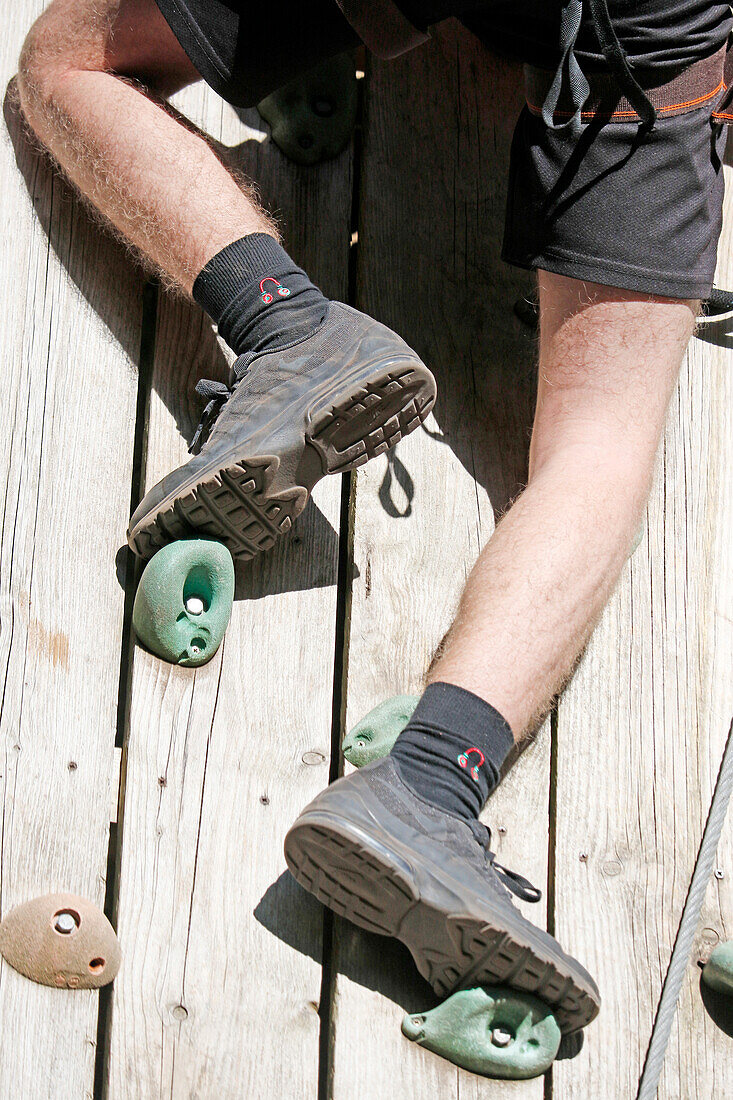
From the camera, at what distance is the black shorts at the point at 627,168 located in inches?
47.5

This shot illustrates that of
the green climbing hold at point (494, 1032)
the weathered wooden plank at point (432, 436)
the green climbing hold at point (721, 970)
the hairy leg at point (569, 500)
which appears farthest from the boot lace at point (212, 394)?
the green climbing hold at point (721, 970)

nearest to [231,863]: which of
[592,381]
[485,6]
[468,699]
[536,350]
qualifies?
[468,699]

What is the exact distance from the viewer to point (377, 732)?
128 centimetres

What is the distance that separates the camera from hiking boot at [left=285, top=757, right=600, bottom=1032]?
1021 millimetres

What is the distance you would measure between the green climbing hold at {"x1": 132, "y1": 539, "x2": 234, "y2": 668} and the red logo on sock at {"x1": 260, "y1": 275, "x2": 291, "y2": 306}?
308 mm

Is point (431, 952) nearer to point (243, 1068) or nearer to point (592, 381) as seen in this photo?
point (243, 1068)

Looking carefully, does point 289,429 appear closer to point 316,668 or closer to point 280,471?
point 280,471

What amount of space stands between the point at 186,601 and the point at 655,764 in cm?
63

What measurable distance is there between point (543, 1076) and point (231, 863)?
413 millimetres

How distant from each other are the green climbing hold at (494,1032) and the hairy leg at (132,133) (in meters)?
0.92

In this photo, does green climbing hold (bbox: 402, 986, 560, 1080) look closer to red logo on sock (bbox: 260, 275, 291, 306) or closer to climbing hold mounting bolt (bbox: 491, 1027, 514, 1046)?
climbing hold mounting bolt (bbox: 491, 1027, 514, 1046)

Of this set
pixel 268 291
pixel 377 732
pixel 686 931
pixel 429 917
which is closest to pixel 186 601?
pixel 377 732

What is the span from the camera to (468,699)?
1113mm

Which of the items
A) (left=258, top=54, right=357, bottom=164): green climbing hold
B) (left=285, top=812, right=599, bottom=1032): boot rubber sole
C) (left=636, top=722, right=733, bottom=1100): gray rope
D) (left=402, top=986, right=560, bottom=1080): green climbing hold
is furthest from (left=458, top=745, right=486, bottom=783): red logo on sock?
(left=258, top=54, right=357, bottom=164): green climbing hold
